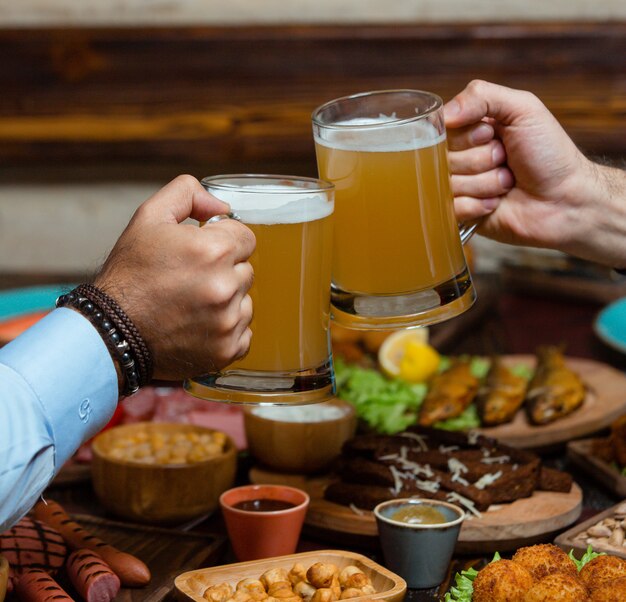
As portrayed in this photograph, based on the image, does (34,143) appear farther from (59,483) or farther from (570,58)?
(59,483)

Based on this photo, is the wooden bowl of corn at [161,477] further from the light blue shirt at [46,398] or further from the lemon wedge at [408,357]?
the lemon wedge at [408,357]

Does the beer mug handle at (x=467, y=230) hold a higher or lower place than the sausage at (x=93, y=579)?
higher

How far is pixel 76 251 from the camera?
4203 millimetres

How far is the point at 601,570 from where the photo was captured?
1.27 m

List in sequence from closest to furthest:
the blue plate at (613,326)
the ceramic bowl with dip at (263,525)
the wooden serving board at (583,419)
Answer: the ceramic bowl with dip at (263,525)
the wooden serving board at (583,419)
the blue plate at (613,326)

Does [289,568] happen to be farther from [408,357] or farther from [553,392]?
[408,357]

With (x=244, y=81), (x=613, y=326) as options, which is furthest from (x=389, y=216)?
(x=244, y=81)

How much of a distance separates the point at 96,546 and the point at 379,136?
731mm

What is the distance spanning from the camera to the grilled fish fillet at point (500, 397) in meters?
2.09

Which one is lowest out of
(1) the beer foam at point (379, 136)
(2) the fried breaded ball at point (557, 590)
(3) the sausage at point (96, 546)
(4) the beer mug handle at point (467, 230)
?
(3) the sausage at point (96, 546)

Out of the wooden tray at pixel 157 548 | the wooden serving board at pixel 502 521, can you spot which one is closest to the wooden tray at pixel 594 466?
the wooden serving board at pixel 502 521

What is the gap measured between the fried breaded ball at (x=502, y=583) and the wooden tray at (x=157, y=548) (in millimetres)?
444

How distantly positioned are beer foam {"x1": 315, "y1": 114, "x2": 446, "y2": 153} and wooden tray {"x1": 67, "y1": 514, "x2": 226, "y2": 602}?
66cm

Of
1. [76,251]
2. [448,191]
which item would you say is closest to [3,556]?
[448,191]
